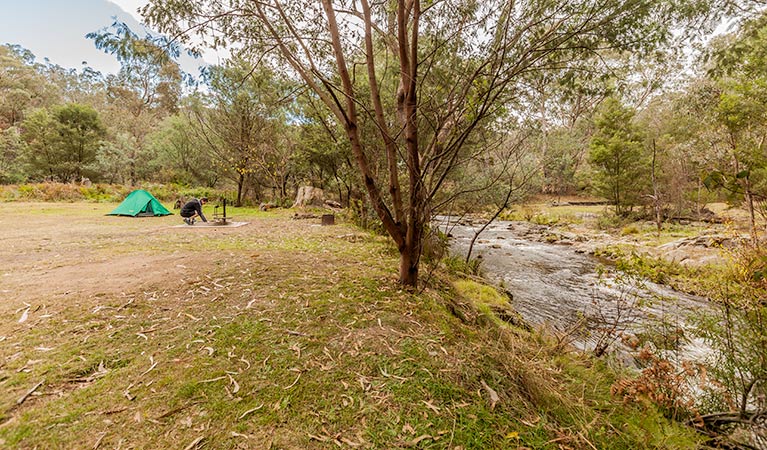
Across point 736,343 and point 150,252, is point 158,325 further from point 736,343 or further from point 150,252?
point 736,343

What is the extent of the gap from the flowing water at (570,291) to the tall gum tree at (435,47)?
103cm

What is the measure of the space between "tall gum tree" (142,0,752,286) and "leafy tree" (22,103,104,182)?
23.9 metres

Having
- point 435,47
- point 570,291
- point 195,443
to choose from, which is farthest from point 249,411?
point 570,291

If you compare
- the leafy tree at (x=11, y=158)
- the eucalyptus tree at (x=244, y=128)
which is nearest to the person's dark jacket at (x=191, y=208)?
the eucalyptus tree at (x=244, y=128)

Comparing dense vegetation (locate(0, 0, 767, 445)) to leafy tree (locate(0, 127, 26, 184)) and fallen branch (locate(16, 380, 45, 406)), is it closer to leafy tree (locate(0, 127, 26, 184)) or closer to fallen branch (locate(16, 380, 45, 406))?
leafy tree (locate(0, 127, 26, 184))

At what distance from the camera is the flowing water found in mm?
3955

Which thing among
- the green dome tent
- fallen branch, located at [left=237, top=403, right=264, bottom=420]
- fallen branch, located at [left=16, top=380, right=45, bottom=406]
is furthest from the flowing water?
the green dome tent

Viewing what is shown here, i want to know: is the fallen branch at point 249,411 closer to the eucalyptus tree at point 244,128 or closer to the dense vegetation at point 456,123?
the dense vegetation at point 456,123

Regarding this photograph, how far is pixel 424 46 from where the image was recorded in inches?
218

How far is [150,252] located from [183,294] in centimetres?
260

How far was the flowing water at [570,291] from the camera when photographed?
3955 millimetres

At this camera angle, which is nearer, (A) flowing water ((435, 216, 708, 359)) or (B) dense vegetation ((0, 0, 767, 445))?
(B) dense vegetation ((0, 0, 767, 445))

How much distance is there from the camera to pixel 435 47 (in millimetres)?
3537

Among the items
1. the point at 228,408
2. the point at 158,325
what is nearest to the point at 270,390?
the point at 228,408
